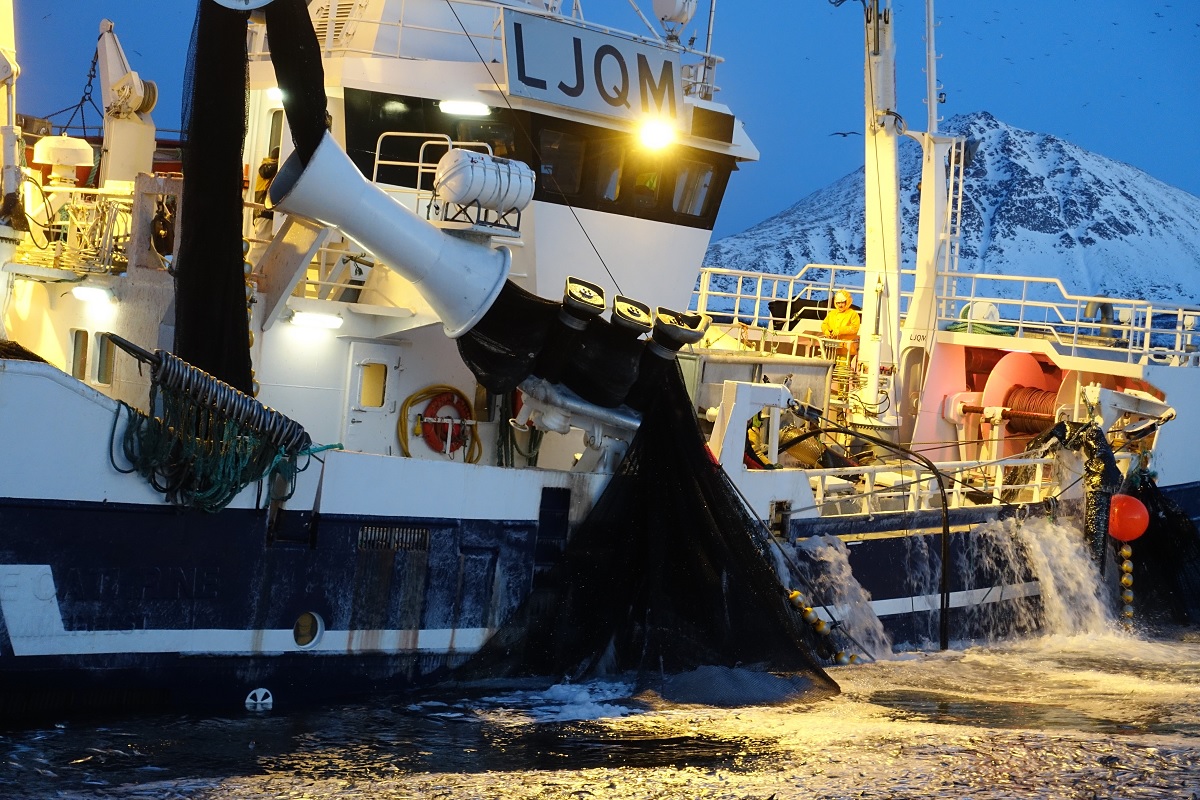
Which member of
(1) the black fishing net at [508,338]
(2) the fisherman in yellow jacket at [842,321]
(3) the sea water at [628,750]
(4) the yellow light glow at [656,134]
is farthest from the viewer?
(2) the fisherman in yellow jacket at [842,321]

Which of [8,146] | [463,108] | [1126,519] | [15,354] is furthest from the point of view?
[1126,519]

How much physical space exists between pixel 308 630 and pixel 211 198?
2.69 meters

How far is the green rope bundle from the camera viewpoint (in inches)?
299

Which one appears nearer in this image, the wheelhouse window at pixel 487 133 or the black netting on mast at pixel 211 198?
the black netting on mast at pixel 211 198

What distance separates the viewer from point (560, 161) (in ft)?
34.7

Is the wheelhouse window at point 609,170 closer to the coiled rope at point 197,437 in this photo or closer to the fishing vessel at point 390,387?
the fishing vessel at point 390,387

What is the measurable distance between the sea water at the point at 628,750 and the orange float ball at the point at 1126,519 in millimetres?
3246

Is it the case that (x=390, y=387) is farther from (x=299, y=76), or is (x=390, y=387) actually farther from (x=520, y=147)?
(x=299, y=76)

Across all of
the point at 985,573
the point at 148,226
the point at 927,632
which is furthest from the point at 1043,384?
the point at 148,226

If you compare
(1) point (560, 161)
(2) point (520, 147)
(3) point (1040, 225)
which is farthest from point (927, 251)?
(3) point (1040, 225)

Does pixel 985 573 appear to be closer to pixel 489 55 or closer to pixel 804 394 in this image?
pixel 804 394

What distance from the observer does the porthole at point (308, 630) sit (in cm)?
831

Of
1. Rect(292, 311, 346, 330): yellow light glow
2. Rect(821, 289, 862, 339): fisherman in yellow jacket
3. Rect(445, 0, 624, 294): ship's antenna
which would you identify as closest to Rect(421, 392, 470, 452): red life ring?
Rect(292, 311, 346, 330): yellow light glow

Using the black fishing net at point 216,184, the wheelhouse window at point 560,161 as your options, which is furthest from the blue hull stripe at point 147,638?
the wheelhouse window at point 560,161
